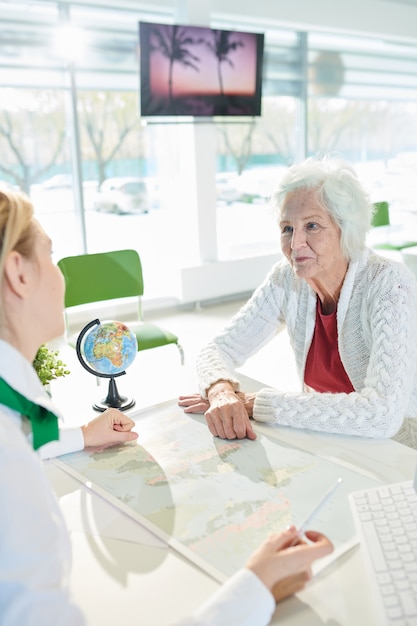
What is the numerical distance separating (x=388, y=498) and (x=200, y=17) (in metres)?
5.26

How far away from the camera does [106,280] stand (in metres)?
3.70

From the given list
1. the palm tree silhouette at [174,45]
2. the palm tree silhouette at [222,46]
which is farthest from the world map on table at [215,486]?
the palm tree silhouette at [222,46]

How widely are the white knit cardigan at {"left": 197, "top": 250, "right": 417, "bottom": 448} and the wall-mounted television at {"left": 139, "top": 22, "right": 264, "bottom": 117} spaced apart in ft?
A: 11.9

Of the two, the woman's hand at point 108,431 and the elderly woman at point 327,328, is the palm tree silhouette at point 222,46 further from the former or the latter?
the woman's hand at point 108,431

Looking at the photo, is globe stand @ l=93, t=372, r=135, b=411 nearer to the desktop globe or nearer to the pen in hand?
the desktop globe

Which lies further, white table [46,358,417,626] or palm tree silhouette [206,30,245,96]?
palm tree silhouette [206,30,245,96]

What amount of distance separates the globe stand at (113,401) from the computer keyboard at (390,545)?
76 cm

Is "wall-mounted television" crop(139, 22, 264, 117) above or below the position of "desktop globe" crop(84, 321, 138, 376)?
above

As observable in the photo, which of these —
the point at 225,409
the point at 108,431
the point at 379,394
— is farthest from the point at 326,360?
the point at 108,431

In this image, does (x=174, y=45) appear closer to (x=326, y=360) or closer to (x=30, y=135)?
(x=30, y=135)

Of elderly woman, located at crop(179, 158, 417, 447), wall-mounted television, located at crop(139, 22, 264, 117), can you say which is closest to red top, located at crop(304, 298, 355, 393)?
elderly woman, located at crop(179, 158, 417, 447)

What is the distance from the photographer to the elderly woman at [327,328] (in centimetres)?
160

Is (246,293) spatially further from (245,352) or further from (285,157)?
(245,352)

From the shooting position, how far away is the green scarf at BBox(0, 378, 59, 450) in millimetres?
920
